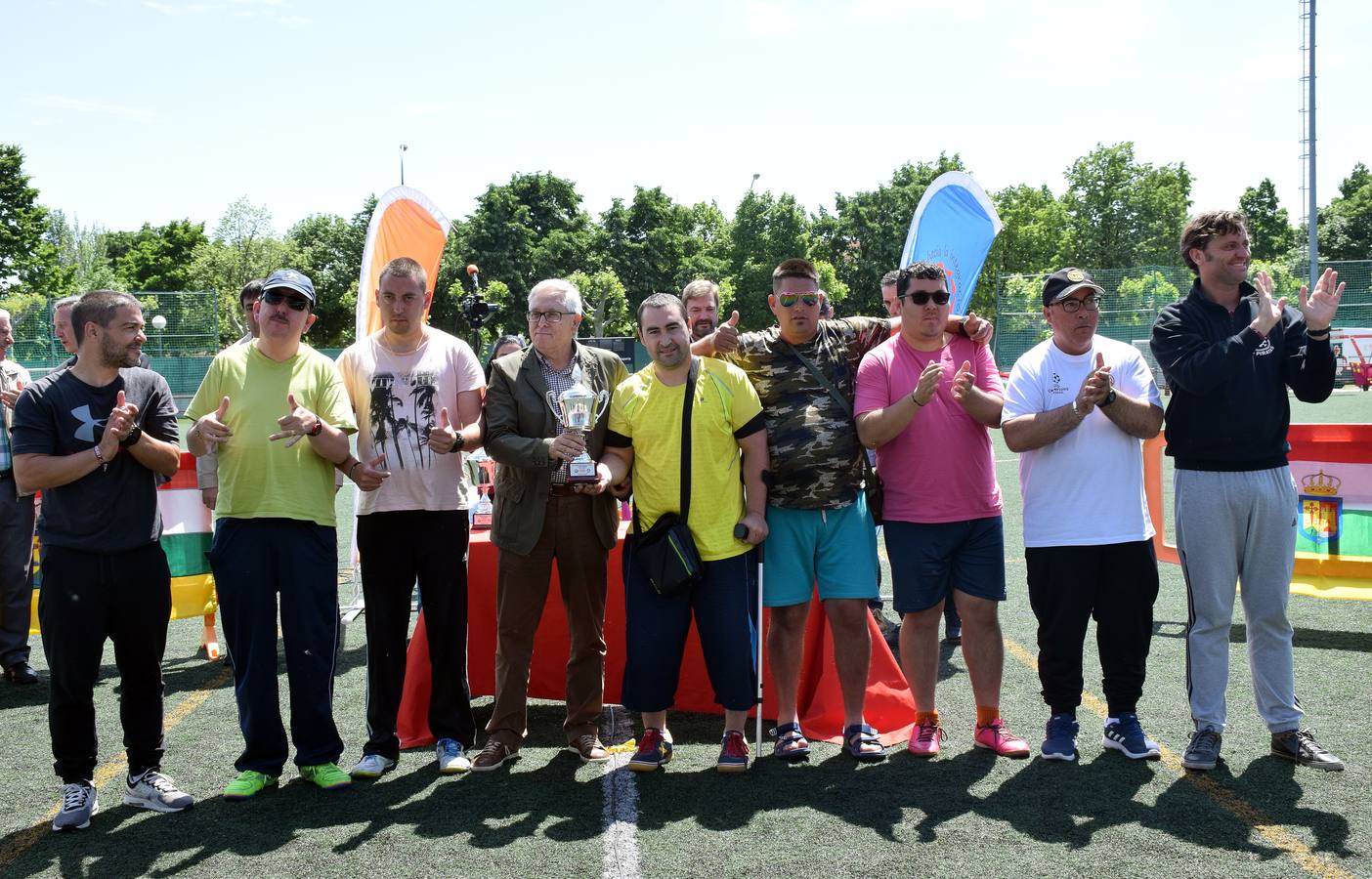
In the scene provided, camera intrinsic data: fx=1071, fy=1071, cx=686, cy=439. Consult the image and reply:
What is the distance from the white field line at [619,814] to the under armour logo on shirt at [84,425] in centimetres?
236

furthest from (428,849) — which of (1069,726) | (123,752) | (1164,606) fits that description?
(1164,606)

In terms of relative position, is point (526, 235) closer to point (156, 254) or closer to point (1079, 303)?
point (156, 254)

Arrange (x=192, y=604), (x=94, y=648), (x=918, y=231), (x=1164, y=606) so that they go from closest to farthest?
(x=94, y=648) → (x=192, y=604) → (x=1164, y=606) → (x=918, y=231)

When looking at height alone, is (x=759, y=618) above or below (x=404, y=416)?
below

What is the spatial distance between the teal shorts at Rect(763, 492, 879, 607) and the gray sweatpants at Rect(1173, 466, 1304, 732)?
1.30m

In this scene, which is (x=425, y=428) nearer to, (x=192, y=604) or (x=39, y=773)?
(x=39, y=773)

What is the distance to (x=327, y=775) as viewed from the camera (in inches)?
168

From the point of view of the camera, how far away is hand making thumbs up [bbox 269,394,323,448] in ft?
13.0

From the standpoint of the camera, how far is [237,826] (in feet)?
12.7

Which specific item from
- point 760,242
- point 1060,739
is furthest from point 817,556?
point 760,242

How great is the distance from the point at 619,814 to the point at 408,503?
1506 millimetres

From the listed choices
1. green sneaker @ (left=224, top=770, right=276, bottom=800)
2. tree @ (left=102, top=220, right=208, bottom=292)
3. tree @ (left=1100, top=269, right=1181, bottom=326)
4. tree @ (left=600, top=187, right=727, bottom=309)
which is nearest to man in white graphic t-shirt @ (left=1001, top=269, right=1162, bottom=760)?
green sneaker @ (left=224, top=770, right=276, bottom=800)

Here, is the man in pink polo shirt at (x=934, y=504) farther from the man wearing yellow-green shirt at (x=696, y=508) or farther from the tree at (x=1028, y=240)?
the tree at (x=1028, y=240)

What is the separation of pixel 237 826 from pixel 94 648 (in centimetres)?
85
